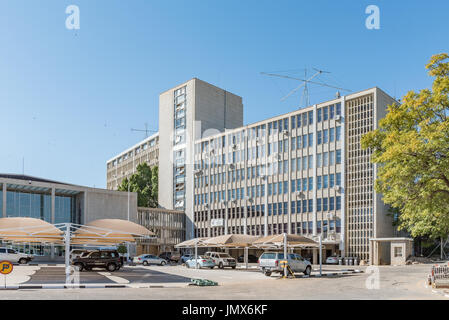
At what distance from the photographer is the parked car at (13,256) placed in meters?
46.2

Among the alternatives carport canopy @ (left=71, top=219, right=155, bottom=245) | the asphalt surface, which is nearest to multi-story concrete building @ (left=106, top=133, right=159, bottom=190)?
carport canopy @ (left=71, top=219, right=155, bottom=245)

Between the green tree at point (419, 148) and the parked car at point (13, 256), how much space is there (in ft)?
115

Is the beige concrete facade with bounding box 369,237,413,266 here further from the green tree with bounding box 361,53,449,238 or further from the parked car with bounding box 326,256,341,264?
the green tree with bounding box 361,53,449,238

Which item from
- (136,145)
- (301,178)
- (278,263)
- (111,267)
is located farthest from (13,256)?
(136,145)

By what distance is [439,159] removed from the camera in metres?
24.3

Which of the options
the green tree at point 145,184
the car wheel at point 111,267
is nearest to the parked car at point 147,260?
the car wheel at point 111,267

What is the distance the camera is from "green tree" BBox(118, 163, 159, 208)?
8925 cm

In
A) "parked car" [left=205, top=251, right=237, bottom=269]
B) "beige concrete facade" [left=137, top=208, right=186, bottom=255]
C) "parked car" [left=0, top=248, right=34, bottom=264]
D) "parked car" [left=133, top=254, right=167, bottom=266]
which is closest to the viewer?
"parked car" [left=205, top=251, right=237, bottom=269]

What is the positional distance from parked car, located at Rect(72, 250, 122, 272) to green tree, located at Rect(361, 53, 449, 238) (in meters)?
19.2

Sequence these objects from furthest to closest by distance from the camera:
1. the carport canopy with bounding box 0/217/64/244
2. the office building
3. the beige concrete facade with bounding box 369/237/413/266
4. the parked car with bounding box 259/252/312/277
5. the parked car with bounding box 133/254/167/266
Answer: the office building, the beige concrete facade with bounding box 369/237/413/266, the parked car with bounding box 133/254/167/266, the parked car with bounding box 259/252/312/277, the carport canopy with bounding box 0/217/64/244

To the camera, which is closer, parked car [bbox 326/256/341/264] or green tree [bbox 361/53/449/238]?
green tree [bbox 361/53/449/238]

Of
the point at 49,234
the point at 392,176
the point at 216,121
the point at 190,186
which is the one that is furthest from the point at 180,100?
the point at 392,176

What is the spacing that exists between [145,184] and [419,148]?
76942mm
